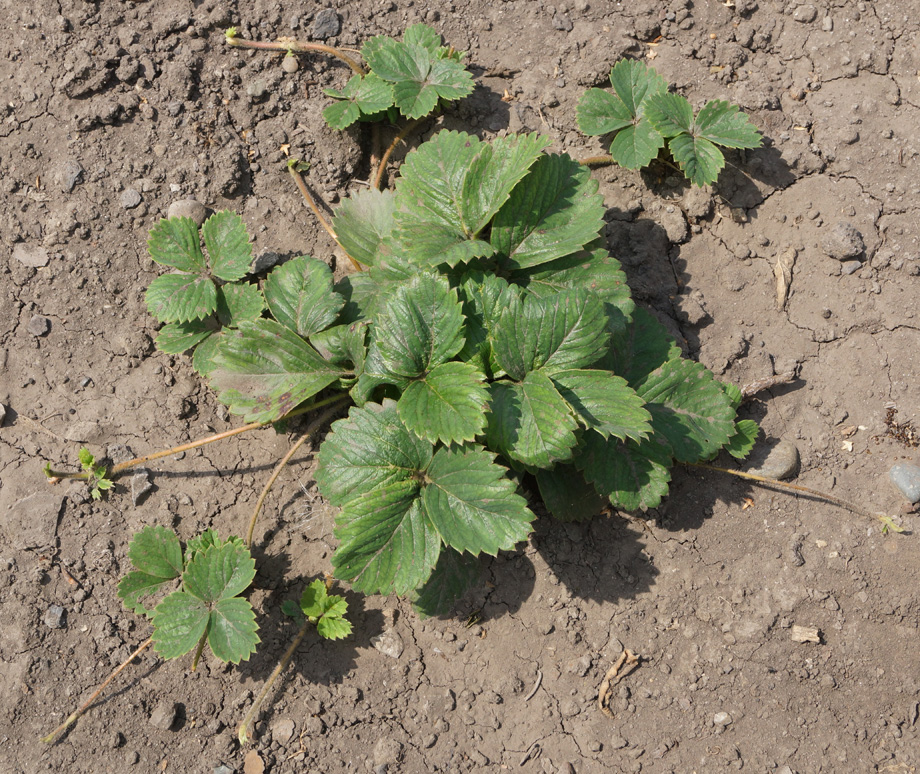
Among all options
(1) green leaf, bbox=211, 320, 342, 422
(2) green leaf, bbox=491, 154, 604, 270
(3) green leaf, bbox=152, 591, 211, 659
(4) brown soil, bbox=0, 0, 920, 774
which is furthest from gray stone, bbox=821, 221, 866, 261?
(3) green leaf, bbox=152, 591, 211, 659

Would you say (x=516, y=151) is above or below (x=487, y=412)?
above

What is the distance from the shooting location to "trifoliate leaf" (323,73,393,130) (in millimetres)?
2803

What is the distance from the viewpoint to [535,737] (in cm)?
252

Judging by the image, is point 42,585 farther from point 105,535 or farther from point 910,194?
point 910,194

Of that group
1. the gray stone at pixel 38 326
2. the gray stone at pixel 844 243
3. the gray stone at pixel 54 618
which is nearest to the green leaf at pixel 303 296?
the gray stone at pixel 38 326

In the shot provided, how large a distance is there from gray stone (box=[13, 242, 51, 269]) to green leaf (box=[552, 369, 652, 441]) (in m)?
2.04

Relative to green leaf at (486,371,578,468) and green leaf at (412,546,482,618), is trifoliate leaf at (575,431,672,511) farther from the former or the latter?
green leaf at (412,546,482,618)

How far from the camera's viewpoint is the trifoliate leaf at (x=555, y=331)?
7.44 ft

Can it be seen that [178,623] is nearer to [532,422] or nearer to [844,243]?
[532,422]

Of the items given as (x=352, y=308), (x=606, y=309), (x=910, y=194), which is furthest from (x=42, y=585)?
(x=910, y=194)

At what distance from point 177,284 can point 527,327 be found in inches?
52.6

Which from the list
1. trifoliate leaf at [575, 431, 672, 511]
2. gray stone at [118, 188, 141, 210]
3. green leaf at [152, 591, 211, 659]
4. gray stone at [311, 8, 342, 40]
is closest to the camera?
green leaf at [152, 591, 211, 659]

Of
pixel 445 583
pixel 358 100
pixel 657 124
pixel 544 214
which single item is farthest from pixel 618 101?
pixel 445 583

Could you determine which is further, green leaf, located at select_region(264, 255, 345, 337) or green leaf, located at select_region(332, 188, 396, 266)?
green leaf, located at select_region(332, 188, 396, 266)
